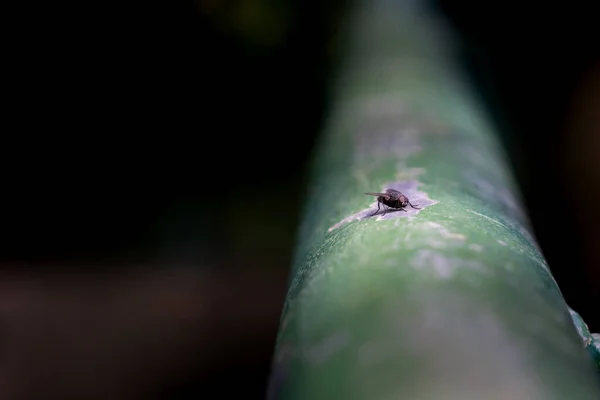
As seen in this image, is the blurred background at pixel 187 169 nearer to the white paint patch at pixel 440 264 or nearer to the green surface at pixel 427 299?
the green surface at pixel 427 299

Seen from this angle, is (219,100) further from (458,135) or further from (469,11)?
(458,135)

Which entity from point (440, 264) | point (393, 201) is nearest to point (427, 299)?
point (440, 264)

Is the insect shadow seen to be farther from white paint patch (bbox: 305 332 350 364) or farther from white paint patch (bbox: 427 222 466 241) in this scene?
white paint patch (bbox: 305 332 350 364)

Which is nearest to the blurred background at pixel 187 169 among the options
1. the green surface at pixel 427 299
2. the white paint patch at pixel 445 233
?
the green surface at pixel 427 299

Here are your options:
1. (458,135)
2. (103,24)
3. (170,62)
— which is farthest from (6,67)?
(458,135)

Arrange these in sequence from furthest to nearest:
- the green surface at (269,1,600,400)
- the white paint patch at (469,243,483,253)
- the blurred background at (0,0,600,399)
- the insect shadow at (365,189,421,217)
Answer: the blurred background at (0,0,600,399) → the insect shadow at (365,189,421,217) → the white paint patch at (469,243,483,253) → the green surface at (269,1,600,400)

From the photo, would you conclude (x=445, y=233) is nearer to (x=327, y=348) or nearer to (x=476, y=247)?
(x=476, y=247)

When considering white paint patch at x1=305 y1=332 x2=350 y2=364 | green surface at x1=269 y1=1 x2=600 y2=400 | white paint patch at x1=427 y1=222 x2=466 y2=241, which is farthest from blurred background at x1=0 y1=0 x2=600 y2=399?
white paint patch at x1=305 y1=332 x2=350 y2=364
